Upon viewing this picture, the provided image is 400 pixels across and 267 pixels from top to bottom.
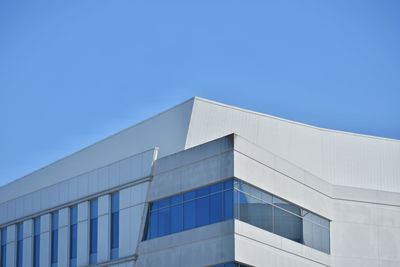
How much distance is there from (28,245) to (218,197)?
21008 millimetres

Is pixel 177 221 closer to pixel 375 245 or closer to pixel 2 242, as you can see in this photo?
pixel 375 245

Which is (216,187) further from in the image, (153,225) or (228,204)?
(153,225)

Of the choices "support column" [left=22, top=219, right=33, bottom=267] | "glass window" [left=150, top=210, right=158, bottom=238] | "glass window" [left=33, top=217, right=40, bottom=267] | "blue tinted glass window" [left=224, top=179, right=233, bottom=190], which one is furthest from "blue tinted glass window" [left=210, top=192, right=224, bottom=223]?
"support column" [left=22, top=219, right=33, bottom=267]

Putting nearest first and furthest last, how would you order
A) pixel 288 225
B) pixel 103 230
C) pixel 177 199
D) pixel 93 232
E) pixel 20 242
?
pixel 177 199
pixel 288 225
pixel 103 230
pixel 93 232
pixel 20 242

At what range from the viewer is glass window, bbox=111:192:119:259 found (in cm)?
6078

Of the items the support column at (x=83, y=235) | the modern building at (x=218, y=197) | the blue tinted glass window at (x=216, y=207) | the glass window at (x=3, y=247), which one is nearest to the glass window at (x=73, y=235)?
the modern building at (x=218, y=197)

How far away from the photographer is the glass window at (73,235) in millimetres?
64894

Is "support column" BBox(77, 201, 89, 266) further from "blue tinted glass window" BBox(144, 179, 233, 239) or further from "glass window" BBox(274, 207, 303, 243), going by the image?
"glass window" BBox(274, 207, 303, 243)

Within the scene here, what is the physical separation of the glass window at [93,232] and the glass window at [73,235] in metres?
1.82

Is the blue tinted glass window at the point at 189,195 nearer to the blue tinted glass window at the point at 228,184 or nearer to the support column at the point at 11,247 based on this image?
the blue tinted glass window at the point at 228,184

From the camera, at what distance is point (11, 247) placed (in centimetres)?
7244

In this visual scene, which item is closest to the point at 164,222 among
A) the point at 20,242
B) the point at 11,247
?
the point at 20,242

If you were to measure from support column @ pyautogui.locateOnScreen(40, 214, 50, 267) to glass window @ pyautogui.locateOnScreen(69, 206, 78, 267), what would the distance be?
282 centimetres

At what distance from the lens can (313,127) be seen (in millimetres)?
64125
